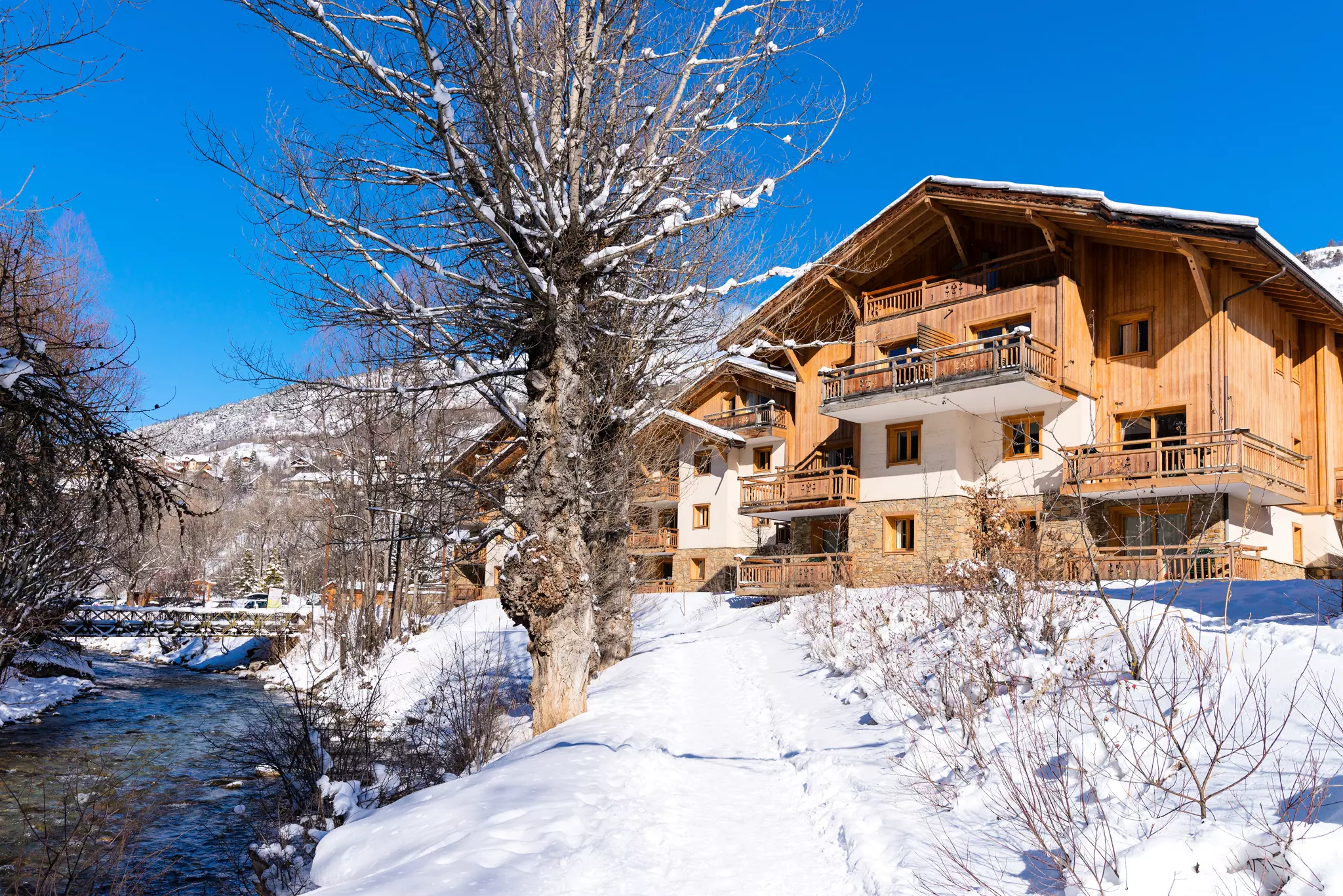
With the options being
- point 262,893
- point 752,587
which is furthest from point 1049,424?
point 262,893

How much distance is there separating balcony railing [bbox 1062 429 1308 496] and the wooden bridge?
26.3 m

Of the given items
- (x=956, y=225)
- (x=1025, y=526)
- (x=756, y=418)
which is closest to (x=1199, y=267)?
(x=956, y=225)

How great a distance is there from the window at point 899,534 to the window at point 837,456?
2856 mm

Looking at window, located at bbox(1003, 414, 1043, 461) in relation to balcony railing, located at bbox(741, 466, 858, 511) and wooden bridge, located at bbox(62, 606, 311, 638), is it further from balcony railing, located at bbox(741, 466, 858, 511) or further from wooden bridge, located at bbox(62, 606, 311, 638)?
wooden bridge, located at bbox(62, 606, 311, 638)

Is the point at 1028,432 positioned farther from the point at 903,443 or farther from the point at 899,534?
the point at 899,534

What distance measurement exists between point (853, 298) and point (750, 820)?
23468 millimetres

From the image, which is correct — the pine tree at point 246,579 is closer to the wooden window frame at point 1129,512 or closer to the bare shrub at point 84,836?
the bare shrub at point 84,836

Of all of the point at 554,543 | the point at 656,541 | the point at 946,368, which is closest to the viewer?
the point at 554,543

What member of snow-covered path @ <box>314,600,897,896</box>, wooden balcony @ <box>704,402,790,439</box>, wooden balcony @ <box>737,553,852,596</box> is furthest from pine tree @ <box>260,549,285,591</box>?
snow-covered path @ <box>314,600,897,896</box>

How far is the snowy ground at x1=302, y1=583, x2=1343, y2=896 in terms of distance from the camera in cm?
423

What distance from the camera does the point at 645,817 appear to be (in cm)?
616

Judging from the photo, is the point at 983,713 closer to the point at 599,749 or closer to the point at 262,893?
the point at 599,749

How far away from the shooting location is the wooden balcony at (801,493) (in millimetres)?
27328

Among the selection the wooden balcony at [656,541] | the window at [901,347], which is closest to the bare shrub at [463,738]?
the window at [901,347]
